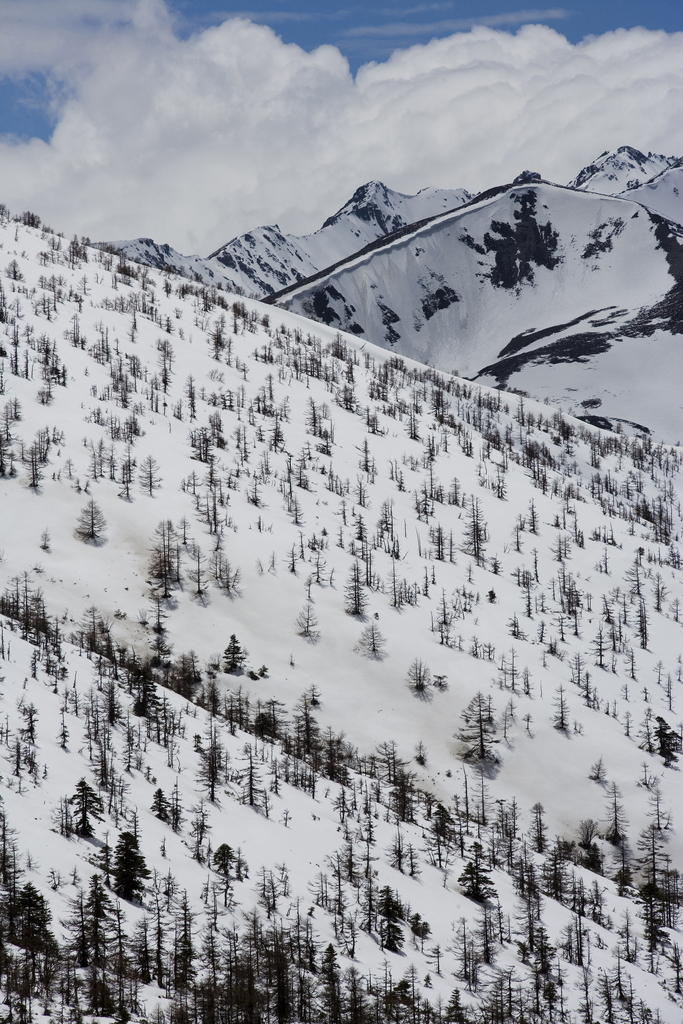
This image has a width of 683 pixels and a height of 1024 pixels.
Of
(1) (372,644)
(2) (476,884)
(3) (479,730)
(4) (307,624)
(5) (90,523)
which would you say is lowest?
(2) (476,884)

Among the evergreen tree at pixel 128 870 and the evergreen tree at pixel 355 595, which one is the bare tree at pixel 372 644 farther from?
the evergreen tree at pixel 128 870

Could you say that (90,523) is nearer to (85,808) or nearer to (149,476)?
(149,476)

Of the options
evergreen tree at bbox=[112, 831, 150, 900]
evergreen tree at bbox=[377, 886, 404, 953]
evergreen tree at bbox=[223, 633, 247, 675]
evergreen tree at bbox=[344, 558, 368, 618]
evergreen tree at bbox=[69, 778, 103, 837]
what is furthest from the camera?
evergreen tree at bbox=[344, 558, 368, 618]

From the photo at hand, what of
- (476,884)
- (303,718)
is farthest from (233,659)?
(476,884)

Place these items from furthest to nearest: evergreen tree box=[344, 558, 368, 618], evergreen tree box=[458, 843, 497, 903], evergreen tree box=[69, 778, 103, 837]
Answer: evergreen tree box=[344, 558, 368, 618]
evergreen tree box=[458, 843, 497, 903]
evergreen tree box=[69, 778, 103, 837]

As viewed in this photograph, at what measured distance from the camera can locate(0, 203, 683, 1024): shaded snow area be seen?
43.7 m

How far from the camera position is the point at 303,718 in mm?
93125

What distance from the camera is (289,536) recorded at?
425ft

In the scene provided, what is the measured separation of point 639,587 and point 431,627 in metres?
54.7

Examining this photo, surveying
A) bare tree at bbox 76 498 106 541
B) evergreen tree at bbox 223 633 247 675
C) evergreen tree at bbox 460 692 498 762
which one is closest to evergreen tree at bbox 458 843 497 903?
evergreen tree at bbox 460 692 498 762

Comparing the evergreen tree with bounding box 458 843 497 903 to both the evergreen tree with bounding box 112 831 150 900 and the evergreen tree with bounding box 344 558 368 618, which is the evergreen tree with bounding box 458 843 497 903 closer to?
the evergreen tree with bounding box 112 831 150 900

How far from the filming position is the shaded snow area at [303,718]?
43.7m

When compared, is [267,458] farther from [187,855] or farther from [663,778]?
[187,855]

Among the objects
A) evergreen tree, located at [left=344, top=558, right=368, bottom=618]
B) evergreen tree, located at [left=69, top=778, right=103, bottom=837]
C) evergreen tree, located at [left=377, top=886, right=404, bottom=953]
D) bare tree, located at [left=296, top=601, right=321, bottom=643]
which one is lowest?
evergreen tree, located at [left=377, top=886, right=404, bottom=953]
